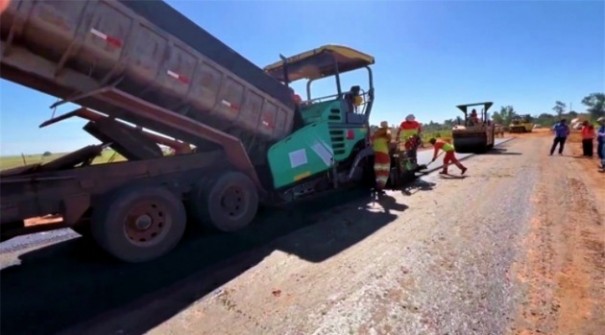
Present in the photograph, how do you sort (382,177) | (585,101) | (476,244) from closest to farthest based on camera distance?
(476,244) → (382,177) → (585,101)

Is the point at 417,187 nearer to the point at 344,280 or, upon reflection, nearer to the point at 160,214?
the point at 344,280

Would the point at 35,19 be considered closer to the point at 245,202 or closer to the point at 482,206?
the point at 245,202

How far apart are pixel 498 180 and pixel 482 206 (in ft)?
9.54

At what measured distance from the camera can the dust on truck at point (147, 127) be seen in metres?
3.34

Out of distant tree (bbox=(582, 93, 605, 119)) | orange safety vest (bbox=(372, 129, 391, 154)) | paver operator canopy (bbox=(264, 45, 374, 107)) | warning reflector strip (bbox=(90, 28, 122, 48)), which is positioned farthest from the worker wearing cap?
distant tree (bbox=(582, 93, 605, 119))

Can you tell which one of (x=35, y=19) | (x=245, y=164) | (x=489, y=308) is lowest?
(x=489, y=308)

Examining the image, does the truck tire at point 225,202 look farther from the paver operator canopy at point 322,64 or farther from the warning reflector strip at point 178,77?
the paver operator canopy at point 322,64

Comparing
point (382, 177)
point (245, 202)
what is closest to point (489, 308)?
point (245, 202)

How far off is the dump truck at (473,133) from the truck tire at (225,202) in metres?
14.0

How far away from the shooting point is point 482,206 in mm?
5711

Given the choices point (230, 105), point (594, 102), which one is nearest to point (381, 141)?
point (230, 105)

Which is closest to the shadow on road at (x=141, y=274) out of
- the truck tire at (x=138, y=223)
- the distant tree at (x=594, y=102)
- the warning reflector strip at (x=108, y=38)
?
the truck tire at (x=138, y=223)

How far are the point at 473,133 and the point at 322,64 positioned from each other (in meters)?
12.3

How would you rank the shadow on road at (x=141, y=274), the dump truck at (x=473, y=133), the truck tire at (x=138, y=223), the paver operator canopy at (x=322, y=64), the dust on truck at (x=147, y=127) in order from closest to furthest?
the shadow on road at (x=141, y=274), the dust on truck at (x=147, y=127), the truck tire at (x=138, y=223), the paver operator canopy at (x=322, y=64), the dump truck at (x=473, y=133)
